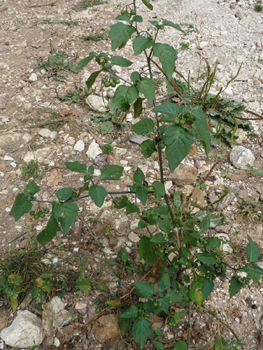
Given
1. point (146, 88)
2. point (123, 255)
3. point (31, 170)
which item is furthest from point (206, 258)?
point (31, 170)

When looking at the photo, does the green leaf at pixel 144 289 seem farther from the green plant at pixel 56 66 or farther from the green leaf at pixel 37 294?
the green plant at pixel 56 66

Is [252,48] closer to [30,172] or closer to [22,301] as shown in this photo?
[30,172]

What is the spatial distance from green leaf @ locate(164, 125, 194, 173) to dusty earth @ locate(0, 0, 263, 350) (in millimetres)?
1215

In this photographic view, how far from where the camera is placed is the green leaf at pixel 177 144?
39.3 inches

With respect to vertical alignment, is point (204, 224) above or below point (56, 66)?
above

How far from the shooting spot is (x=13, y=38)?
165 inches

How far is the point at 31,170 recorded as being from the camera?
2672 mm

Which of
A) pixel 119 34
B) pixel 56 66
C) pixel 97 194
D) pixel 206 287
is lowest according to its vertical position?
pixel 56 66

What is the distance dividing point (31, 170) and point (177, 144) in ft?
6.65

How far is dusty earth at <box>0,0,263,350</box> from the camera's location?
193 cm

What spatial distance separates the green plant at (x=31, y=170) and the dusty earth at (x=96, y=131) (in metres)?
0.05

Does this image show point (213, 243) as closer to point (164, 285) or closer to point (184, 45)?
point (164, 285)

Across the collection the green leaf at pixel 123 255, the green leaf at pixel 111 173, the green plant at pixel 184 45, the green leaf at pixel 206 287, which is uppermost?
the green leaf at pixel 111 173

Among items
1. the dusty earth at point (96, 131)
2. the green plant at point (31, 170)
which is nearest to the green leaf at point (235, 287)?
the dusty earth at point (96, 131)
